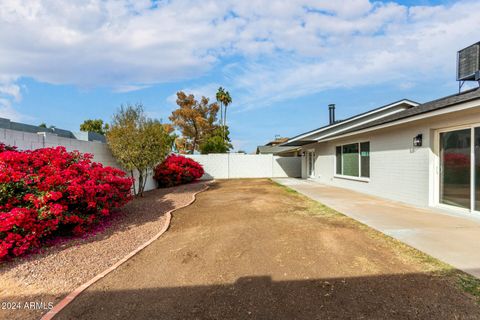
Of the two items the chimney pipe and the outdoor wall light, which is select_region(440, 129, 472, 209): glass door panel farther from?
the chimney pipe

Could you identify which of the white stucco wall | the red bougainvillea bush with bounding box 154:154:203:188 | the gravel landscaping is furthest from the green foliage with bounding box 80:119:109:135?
the white stucco wall

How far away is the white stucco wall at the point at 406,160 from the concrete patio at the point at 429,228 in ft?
1.96

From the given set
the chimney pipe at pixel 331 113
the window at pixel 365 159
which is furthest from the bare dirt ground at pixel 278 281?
the chimney pipe at pixel 331 113

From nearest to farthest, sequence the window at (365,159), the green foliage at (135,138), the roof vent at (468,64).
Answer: the roof vent at (468,64) < the green foliage at (135,138) < the window at (365,159)

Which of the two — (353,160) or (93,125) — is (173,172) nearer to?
(353,160)

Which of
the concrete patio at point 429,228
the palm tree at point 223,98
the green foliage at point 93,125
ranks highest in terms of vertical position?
the palm tree at point 223,98

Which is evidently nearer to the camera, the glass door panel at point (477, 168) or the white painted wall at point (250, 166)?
the glass door panel at point (477, 168)

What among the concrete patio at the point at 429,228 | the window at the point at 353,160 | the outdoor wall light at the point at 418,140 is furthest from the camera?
the window at the point at 353,160

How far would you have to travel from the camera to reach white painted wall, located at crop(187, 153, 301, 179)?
72.3ft

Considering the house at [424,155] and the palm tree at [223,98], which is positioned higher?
the palm tree at [223,98]

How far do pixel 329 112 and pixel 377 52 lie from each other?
6.96m

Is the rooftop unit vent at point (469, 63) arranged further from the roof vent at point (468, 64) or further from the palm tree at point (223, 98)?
the palm tree at point (223, 98)

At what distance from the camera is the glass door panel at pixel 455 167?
6.11 metres

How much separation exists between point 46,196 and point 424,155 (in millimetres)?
9464
